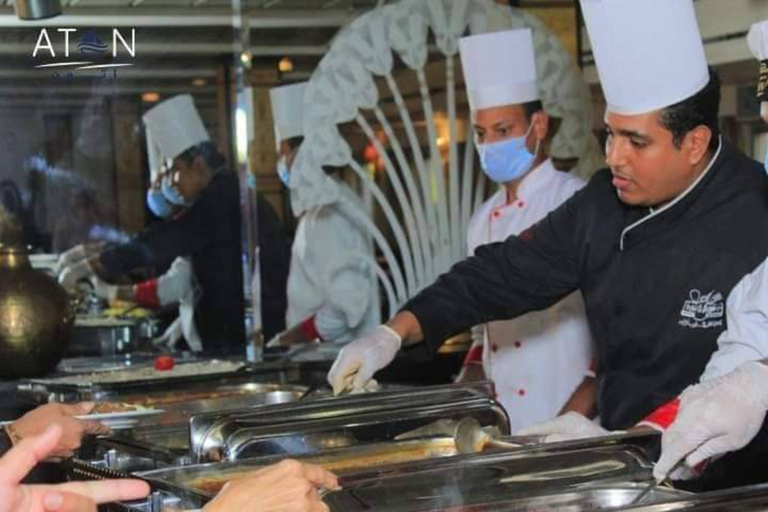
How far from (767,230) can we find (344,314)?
1.93 metres

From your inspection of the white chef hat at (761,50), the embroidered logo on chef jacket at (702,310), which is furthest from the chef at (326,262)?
the white chef hat at (761,50)

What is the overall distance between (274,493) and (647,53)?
135 cm

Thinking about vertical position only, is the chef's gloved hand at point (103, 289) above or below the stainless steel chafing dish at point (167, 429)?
above

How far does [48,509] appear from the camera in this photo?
151 centimetres

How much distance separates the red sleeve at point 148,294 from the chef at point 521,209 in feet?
4.58

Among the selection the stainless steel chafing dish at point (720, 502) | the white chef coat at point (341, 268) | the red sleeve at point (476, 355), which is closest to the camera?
the stainless steel chafing dish at point (720, 502)

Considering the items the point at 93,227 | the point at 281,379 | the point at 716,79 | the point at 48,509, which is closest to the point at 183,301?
the point at 93,227

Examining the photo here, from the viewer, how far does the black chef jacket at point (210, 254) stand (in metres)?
4.68

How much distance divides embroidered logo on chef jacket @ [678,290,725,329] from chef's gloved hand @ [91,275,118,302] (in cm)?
240

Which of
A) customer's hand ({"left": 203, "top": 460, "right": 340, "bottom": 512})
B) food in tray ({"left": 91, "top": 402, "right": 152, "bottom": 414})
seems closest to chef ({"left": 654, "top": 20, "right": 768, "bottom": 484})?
customer's hand ({"left": 203, "top": 460, "right": 340, "bottom": 512})

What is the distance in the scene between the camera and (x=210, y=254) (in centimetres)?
479

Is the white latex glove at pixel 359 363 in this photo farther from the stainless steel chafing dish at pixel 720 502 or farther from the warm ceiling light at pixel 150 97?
the warm ceiling light at pixel 150 97

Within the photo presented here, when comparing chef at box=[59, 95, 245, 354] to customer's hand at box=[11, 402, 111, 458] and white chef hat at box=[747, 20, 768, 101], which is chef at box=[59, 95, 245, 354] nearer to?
customer's hand at box=[11, 402, 111, 458]

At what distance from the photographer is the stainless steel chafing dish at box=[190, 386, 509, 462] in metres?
2.27
